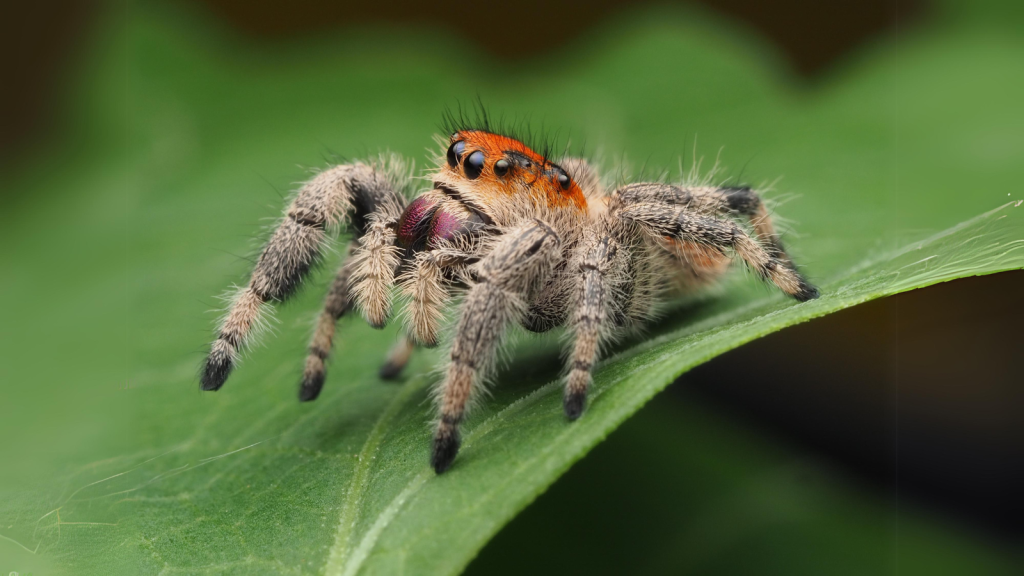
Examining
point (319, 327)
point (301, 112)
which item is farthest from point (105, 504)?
point (301, 112)

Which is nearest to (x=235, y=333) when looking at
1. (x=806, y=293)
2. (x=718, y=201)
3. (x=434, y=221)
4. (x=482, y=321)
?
(x=434, y=221)

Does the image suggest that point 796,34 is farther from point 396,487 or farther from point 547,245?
point 396,487

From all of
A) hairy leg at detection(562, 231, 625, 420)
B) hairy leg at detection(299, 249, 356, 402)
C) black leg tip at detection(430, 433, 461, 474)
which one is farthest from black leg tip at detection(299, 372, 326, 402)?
hairy leg at detection(562, 231, 625, 420)

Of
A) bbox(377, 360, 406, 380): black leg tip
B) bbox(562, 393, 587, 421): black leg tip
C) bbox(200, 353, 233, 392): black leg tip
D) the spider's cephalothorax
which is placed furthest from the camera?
bbox(377, 360, 406, 380): black leg tip

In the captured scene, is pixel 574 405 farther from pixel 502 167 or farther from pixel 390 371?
pixel 390 371

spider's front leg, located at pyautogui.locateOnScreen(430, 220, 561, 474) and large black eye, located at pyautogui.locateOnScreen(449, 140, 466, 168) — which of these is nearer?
spider's front leg, located at pyautogui.locateOnScreen(430, 220, 561, 474)

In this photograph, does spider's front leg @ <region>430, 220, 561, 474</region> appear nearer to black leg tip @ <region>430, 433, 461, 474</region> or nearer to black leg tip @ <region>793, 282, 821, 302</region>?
black leg tip @ <region>430, 433, 461, 474</region>

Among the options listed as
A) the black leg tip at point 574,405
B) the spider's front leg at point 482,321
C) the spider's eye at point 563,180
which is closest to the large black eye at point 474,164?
the spider's eye at point 563,180
